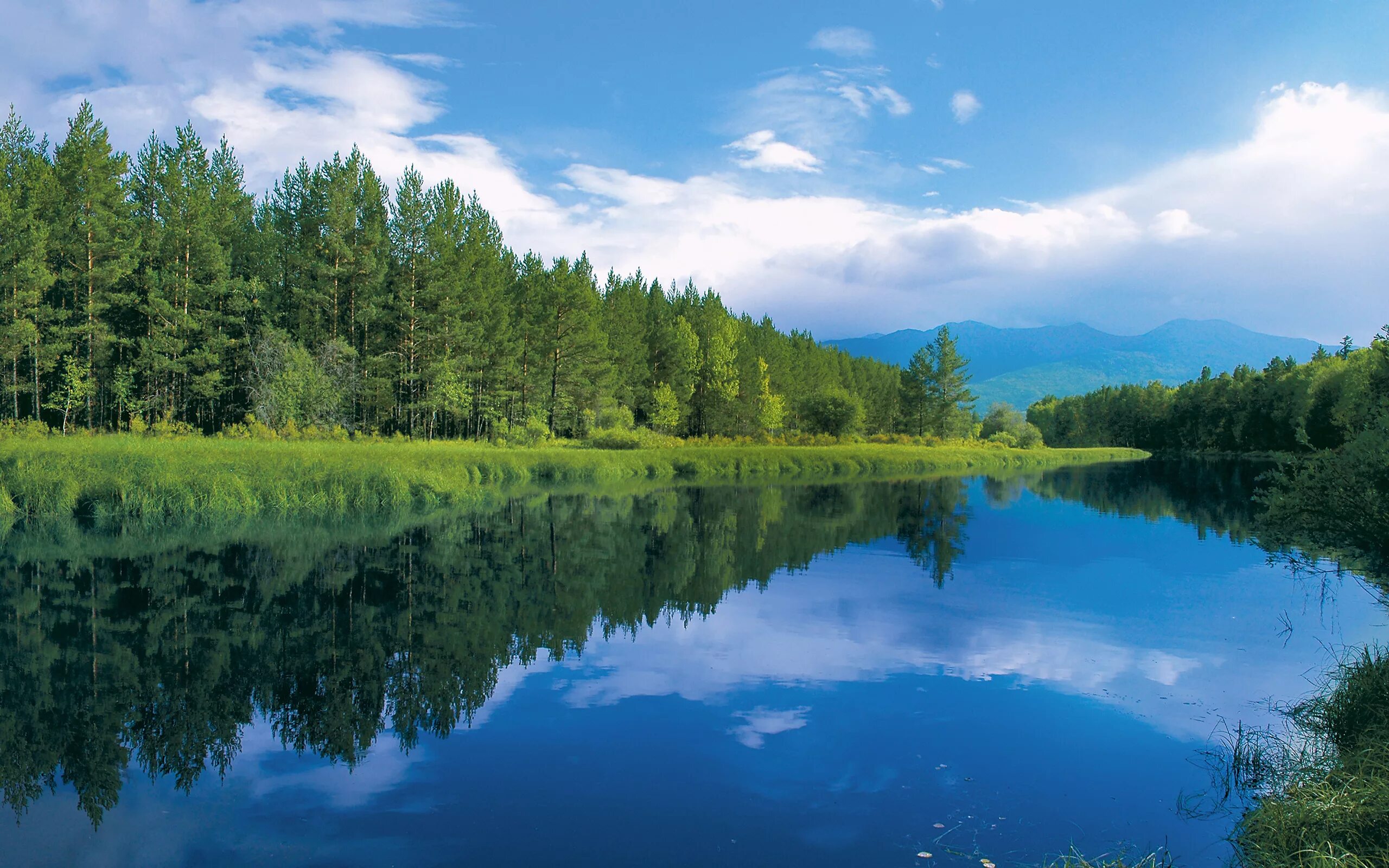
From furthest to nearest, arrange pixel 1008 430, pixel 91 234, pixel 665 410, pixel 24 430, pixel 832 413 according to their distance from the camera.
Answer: pixel 1008 430
pixel 832 413
pixel 665 410
pixel 91 234
pixel 24 430

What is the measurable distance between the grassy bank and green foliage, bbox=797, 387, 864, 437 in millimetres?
37025

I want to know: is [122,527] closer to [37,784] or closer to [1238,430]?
[37,784]

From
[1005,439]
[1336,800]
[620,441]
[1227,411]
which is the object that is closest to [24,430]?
[620,441]

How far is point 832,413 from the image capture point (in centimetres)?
7250

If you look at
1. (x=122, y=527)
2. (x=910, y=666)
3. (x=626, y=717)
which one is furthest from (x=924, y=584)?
(x=122, y=527)

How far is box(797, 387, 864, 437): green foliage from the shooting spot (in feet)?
237

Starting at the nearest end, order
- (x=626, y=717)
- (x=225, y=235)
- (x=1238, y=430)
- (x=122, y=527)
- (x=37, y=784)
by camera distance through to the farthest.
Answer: (x=37, y=784) < (x=626, y=717) < (x=122, y=527) < (x=225, y=235) < (x=1238, y=430)

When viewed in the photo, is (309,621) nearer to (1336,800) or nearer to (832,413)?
(1336,800)

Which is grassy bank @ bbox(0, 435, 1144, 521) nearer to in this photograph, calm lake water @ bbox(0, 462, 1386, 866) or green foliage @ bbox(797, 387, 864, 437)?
calm lake water @ bbox(0, 462, 1386, 866)

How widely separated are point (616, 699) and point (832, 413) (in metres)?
65.3

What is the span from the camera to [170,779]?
6.80 m

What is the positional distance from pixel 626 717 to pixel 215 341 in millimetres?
42801

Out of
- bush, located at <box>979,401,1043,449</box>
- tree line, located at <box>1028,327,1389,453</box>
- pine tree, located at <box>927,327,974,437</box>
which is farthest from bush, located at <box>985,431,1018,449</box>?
tree line, located at <box>1028,327,1389,453</box>

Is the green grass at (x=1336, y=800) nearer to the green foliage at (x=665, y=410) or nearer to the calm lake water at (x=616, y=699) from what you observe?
the calm lake water at (x=616, y=699)
